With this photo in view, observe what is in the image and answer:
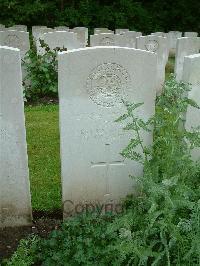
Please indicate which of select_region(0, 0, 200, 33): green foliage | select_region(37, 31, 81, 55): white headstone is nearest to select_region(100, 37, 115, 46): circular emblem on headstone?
select_region(37, 31, 81, 55): white headstone

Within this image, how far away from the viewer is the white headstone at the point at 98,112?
140 inches

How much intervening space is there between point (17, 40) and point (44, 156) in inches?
156

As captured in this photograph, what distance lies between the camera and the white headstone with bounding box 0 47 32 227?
3426mm

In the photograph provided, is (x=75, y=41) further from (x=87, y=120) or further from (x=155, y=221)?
(x=155, y=221)

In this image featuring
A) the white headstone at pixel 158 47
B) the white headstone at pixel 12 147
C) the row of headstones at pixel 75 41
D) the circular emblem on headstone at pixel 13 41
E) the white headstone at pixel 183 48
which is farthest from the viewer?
the circular emblem on headstone at pixel 13 41

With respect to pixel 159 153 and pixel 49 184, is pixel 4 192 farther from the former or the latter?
pixel 159 153

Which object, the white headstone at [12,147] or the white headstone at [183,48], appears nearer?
the white headstone at [12,147]

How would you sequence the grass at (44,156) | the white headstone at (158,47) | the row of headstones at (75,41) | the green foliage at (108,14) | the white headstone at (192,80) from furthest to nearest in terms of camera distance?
the green foliage at (108,14)
the white headstone at (158,47)
the row of headstones at (75,41)
the grass at (44,156)
the white headstone at (192,80)

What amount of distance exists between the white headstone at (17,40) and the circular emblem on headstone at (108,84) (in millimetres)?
5085

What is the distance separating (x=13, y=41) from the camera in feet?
28.9

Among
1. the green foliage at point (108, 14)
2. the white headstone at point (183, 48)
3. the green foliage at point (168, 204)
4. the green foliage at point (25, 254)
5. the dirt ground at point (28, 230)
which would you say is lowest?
the dirt ground at point (28, 230)

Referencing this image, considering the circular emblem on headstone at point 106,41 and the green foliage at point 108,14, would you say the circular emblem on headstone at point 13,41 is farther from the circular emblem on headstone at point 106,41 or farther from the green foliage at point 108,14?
the green foliage at point 108,14

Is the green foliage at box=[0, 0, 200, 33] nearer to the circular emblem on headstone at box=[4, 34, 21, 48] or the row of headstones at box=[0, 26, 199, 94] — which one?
the circular emblem on headstone at box=[4, 34, 21, 48]

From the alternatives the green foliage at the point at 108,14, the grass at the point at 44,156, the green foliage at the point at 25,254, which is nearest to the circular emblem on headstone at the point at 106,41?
the grass at the point at 44,156
